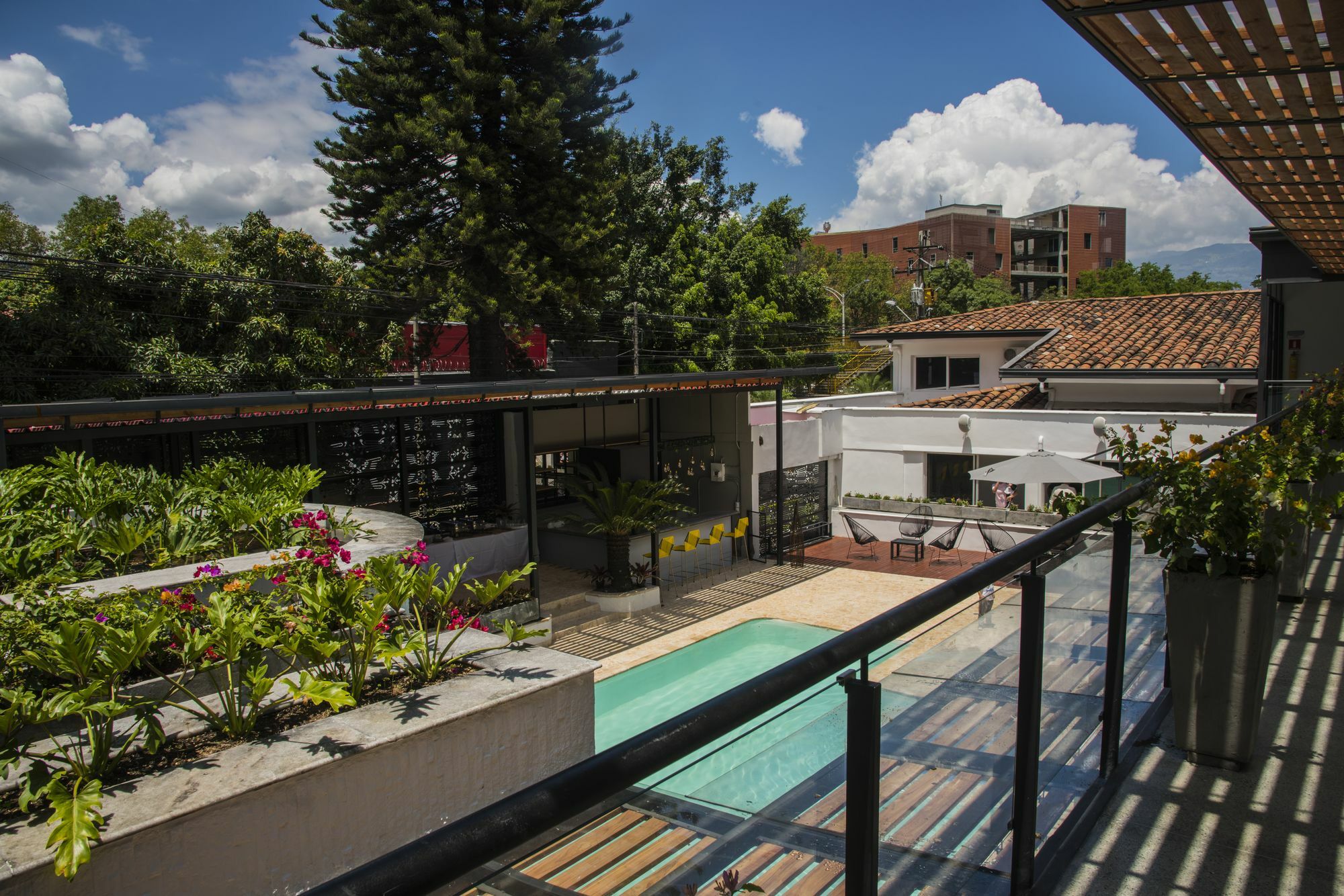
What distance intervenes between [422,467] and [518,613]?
3236 mm

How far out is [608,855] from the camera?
1.52 metres

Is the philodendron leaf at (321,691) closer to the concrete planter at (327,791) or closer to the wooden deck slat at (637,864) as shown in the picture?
the concrete planter at (327,791)

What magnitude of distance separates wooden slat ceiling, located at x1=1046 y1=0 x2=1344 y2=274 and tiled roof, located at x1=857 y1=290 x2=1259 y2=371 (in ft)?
55.4

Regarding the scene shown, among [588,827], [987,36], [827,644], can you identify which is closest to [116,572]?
[588,827]

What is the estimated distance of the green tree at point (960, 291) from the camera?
60500mm

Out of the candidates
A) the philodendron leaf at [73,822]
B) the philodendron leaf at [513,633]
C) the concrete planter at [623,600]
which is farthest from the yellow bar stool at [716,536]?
the philodendron leaf at [73,822]

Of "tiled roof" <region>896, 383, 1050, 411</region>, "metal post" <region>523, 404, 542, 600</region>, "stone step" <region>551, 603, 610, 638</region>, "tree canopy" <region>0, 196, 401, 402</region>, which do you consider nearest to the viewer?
"metal post" <region>523, 404, 542, 600</region>

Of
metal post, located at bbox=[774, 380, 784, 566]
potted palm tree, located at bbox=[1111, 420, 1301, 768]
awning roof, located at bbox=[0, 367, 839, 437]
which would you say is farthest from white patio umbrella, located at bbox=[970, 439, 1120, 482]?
potted palm tree, located at bbox=[1111, 420, 1301, 768]

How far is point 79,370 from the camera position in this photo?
21.3 metres

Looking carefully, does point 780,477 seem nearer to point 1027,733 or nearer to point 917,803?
point 1027,733

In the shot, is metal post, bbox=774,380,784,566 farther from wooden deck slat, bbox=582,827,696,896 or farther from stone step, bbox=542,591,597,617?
wooden deck slat, bbox=582,827,696,896

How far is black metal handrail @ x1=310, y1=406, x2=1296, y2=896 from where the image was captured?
81cm

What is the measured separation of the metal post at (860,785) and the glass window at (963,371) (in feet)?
85.2

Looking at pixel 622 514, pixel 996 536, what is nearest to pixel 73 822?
pixel 622 514
